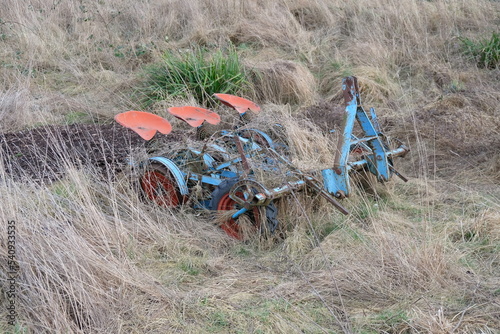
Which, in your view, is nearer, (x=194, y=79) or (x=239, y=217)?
(x=239, y=217)

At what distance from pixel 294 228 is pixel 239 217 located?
15.4 inches

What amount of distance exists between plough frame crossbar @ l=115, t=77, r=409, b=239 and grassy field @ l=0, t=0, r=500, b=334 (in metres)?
0.18

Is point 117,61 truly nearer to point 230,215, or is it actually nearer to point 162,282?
point 230,215

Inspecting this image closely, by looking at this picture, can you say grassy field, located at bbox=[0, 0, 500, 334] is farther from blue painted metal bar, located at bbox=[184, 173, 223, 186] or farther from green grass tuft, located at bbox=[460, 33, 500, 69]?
blue painted metal bar, located at bbox=[184, 173, 223, 186]

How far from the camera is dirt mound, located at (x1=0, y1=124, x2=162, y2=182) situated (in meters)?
5.05

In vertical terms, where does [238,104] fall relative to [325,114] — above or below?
above

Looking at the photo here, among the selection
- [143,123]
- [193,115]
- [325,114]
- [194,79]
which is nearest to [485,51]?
[325,114]

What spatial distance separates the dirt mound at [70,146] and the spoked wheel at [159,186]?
0.41m

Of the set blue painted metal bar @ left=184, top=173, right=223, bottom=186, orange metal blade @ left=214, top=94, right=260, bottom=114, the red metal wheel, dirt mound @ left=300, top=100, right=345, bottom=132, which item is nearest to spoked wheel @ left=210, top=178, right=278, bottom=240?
the red metal wheel

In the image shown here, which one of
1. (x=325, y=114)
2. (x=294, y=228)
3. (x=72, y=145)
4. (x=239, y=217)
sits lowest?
(x=325, y=114)

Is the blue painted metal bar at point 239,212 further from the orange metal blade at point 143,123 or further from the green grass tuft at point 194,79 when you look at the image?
the green grass tuft at point 194,79

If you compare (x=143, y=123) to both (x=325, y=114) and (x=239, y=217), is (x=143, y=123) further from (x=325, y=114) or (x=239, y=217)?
(x=325, y=114)

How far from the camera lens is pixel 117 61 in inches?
348

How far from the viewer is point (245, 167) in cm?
394
